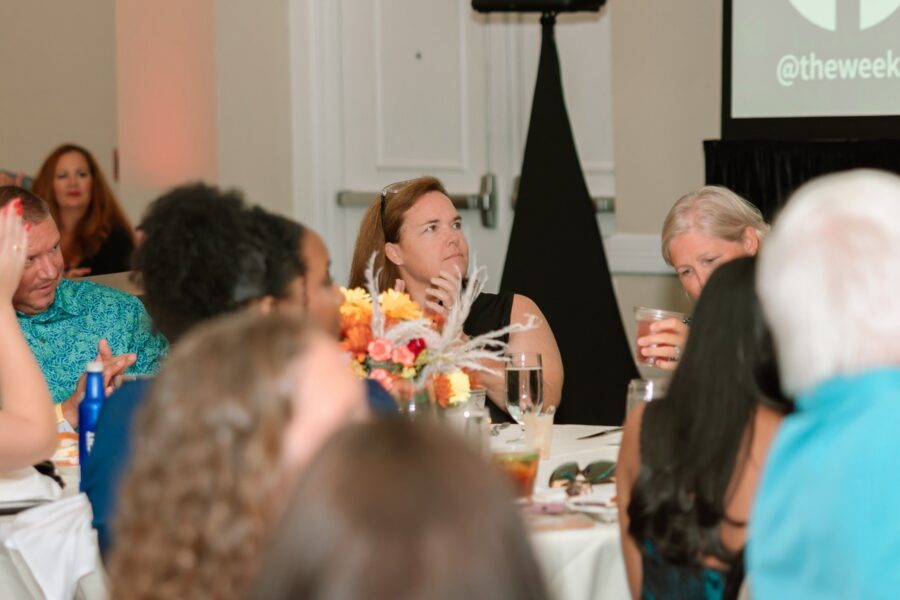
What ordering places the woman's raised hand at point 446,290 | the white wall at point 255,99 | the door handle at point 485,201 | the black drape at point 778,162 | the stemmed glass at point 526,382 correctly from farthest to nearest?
the white wall at point 255,99
the door handle at point 485,201
the black drape at point 778,162
the woman's raised hand at point 446,290
the stemmed glass at point 526,382

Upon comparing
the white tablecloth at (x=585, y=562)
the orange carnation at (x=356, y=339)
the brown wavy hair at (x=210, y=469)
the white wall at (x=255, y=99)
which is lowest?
the white tablecloth at (x=585, y=562)

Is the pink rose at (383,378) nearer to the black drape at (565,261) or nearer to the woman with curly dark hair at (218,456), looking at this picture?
the woman with curly dark hair at (218,456)

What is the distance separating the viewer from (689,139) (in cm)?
498

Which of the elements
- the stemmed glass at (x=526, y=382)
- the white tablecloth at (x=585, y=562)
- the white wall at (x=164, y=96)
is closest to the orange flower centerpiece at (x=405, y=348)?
the stemmed glass at (x=526, y=382)

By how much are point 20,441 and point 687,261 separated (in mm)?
1693

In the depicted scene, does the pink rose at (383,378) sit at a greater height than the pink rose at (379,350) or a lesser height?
lesser

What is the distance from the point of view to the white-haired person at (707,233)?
3.25 m

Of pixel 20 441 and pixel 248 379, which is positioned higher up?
pixel 248 379

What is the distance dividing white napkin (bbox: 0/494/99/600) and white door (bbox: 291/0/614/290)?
11.5 feet

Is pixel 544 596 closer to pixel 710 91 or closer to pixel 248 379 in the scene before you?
pixel 248 379

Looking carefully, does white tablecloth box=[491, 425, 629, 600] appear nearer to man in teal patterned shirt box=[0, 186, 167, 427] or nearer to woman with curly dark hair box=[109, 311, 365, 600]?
woman with curly dark hair box=[109, 311, 365, 600]

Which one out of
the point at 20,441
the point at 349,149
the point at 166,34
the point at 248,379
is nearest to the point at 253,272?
the point at 20,441

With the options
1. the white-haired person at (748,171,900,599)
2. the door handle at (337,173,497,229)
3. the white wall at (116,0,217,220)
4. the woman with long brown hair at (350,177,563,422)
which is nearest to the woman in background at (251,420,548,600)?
the white-haired person at (748,171,900,599)

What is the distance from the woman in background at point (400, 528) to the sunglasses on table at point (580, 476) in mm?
1508
